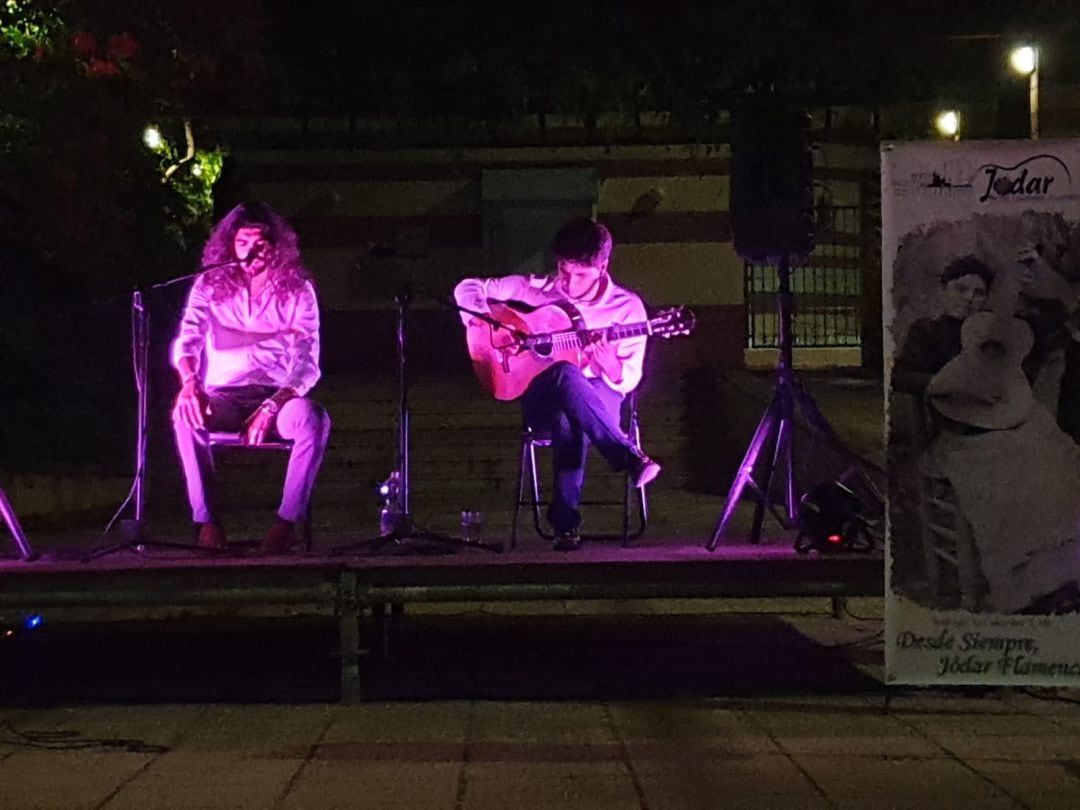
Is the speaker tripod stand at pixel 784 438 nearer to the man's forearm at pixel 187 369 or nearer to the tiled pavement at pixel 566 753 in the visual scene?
the tiled pavement at pixel 566 753

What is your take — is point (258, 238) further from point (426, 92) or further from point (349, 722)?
point (426, 92)

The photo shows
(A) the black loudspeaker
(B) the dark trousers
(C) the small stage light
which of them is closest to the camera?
(C) the small stage light

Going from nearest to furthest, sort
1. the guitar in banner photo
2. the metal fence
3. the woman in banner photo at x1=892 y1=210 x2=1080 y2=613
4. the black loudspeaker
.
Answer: the woman in banner photo at x1=892 y1=210 x2=1080 y2=613
the black loudspeaker
the guitar in banner photo
the metal fence

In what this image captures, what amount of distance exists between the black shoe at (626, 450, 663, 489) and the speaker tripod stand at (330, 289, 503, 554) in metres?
0.72

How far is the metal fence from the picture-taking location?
55.7 feet

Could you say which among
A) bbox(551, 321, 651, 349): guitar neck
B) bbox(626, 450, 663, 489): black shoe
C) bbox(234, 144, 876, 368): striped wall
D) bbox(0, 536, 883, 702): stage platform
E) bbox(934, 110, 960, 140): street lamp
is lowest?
bbox(0, 536, 883, 702): stage platform

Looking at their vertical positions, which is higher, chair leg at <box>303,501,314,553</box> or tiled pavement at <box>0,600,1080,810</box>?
chair leg at <box>303,501,314,553</box>

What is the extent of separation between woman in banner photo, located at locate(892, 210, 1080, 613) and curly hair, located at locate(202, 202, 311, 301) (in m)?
3.14

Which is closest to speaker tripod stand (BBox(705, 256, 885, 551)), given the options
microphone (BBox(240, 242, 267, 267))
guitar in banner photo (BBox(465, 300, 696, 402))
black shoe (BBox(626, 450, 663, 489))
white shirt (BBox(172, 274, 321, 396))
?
black shoe (BBox(626, 450, 663, 489))

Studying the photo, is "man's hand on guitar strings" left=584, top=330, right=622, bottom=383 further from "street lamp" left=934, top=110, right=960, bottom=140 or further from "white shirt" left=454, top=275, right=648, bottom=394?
"street lamp" left=934, top=110, right=960, bottom=140

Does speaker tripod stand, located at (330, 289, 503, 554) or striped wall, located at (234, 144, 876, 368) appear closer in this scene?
speaker tripod stand, located at (330, 289, 503, 554)

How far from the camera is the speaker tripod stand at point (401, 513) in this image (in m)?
6.43

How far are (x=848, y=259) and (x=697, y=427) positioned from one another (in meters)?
4.34

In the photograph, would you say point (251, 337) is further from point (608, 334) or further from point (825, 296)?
point (825, 296)
